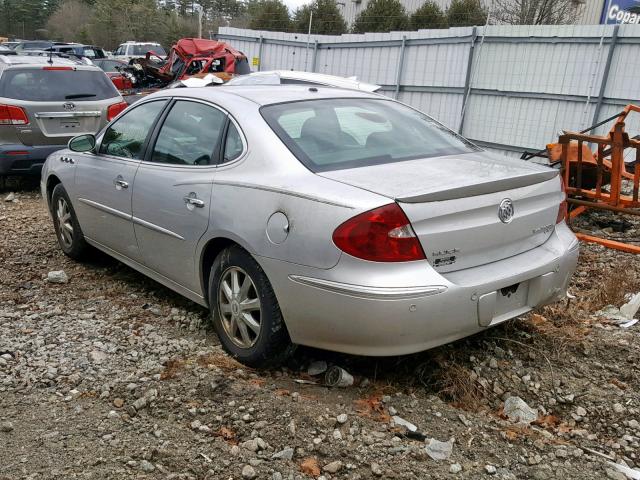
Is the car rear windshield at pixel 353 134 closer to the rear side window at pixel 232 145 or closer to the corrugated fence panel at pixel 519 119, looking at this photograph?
the rear side window at pixel 232 145

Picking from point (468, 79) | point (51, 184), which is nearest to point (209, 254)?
point (51, 184)

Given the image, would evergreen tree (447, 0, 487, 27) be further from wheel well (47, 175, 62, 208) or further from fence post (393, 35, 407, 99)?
wheel well (47, 175, 62, 208)

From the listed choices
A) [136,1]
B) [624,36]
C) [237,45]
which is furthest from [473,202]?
[136,1]

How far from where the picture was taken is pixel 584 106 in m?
10.8

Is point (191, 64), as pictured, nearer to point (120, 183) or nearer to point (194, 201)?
point (120, 183)

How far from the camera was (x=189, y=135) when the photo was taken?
396 centimetres

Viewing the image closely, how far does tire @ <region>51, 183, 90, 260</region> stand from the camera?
5262mm

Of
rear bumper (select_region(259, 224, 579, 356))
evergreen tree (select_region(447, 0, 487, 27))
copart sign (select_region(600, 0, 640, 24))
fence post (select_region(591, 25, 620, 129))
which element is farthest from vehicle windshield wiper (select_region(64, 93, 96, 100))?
copart sign (select_region(600, 0, 640, 24))

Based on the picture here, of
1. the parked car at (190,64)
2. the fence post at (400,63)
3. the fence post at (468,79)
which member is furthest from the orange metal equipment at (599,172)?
the parked car at (190,64)

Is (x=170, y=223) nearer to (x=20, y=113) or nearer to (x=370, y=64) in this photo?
(x=20, y=113)

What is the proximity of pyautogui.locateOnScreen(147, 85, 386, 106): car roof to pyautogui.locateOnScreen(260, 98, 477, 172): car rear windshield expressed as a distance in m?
0.07

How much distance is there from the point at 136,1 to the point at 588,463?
2602 inches

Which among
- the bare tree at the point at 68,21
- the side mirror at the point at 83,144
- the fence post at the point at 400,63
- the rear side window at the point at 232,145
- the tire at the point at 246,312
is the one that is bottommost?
the tire at the point at 246,312

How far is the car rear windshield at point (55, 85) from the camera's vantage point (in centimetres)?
779
